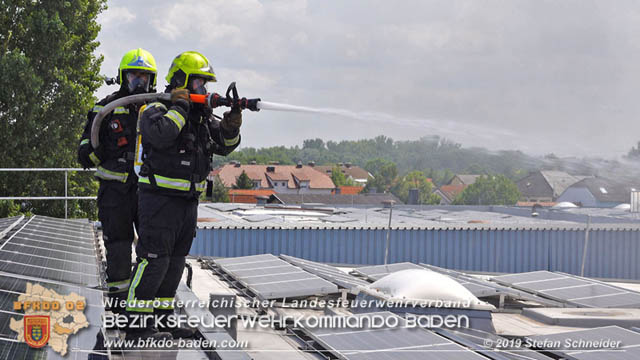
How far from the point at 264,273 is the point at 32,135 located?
61.1ft

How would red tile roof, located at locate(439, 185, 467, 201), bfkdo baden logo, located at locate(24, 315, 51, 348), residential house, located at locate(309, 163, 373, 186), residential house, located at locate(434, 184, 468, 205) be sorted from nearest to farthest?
bfkdo baden logo, located at locate(24, 315, 51, 348) < red tile roof, located at locate(439, 185, 467, 201) < residential house, located at locate(434, 184, 468, 205) < residential house, located at locate(309, 163, 373, 186)

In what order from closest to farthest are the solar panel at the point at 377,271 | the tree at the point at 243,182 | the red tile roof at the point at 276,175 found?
1. the solar panel at the point at 377,271
2. the tree at the point at 243,182
3. the red tile roof at the point at 276,175

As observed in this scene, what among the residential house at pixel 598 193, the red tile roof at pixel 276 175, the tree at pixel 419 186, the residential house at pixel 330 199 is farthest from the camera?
the tree at pixel 419 186

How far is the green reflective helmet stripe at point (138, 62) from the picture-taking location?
7.03 meters

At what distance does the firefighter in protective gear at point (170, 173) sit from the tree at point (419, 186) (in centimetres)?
12601

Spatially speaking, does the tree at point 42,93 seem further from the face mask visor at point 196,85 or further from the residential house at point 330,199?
the residential house at point 330,199

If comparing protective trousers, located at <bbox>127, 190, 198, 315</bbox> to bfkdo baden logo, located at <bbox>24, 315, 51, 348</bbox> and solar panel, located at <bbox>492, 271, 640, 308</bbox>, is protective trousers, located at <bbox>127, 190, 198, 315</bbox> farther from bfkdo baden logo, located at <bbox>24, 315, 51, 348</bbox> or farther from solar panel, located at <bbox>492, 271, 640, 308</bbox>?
solar panel, located at <bbox>492, 271, 640, 308</bbox>

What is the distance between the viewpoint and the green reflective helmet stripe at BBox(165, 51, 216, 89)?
19.9 ft

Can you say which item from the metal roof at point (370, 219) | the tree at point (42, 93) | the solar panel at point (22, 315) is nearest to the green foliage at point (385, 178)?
the metal roof at point (370, 219)

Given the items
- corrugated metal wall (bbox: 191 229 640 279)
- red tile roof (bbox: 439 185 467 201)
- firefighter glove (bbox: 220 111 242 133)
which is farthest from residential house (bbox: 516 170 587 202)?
firefighter glove (bbox: 220 111 242 133)

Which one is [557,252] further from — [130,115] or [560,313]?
[130,115]

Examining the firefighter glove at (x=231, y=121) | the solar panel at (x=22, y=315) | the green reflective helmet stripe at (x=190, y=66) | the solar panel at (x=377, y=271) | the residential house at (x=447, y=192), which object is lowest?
the residential house at (x=447, y=192)

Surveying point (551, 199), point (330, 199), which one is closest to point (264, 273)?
point (330, 199)

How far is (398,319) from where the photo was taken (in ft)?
27.9
